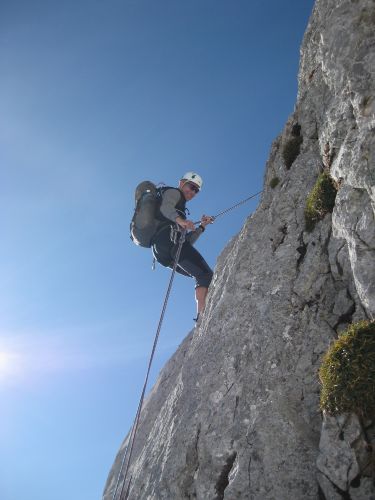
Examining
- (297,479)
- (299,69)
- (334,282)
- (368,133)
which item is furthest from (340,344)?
(299,69)

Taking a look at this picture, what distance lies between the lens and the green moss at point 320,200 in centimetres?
940

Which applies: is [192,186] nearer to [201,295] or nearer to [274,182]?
[274,182]

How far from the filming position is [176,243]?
48.1 feet

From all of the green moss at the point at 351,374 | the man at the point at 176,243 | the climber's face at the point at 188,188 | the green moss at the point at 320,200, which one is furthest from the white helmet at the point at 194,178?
the green moss at the point at 351,374

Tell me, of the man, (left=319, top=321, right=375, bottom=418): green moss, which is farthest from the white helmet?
(left=319, top=321, right=375, bottom=418): green moss

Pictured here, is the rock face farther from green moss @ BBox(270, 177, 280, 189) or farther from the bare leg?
the bare leg

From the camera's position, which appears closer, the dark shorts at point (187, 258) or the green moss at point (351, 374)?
the green moss at point (351, 374)

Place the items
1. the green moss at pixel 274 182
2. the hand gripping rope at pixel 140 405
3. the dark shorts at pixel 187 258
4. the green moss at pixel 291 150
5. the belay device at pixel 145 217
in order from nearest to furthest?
the hand gripping rope at pixel 140 405 < the green moss at pixel 291 150 < the green moss at pixel 274 182 < the dark shorts at pixel 187 258 < the belay device at pixel 145 217

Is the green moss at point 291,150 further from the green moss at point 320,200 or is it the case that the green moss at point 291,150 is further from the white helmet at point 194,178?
the white helmet at point 194,178

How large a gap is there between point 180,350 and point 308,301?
11.5m

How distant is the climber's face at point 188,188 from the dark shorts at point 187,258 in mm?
2332

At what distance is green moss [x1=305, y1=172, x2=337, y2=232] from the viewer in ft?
30.8

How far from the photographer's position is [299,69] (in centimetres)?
1481

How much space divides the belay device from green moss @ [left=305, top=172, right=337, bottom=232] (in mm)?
6855
